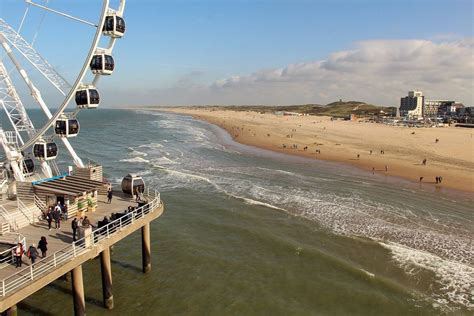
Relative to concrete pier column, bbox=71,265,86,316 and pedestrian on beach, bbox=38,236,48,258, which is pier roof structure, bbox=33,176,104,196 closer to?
pedestrian on beach, bbox=38,236,48,258

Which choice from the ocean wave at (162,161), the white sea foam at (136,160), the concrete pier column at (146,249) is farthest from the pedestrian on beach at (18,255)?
the white sea foam at (136,160)

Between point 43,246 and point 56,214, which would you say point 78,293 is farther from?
point 56,214

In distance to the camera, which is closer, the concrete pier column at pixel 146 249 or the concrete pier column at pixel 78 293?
the concrete pier column at pixel 78 293

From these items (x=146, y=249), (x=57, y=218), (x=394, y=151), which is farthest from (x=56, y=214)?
(x=394, y=151)

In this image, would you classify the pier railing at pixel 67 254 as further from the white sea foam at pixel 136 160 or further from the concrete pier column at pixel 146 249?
the white sea foam at pixel 136 160

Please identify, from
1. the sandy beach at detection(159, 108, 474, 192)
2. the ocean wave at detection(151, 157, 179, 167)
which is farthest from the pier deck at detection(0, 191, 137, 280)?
the sandy beach at detection(159, 108, 474, 192)

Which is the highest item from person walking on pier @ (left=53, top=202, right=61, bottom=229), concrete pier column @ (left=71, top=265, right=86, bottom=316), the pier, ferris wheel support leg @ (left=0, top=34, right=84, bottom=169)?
ferris wheel support leg @ (left=0, top=34, right=84, bottom=169)
